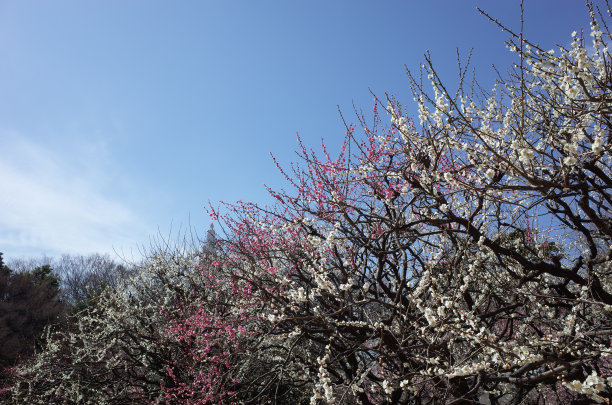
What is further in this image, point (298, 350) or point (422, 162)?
point (298, 350)

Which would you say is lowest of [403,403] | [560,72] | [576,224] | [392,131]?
[403,403]

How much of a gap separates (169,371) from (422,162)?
5.01 meters

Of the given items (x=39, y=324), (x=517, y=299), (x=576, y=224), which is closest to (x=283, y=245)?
(x=517, y=299)

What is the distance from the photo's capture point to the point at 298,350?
19.2 feet

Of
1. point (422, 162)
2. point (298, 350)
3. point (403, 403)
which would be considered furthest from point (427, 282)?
point (298, 350)

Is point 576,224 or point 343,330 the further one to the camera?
point 343,330

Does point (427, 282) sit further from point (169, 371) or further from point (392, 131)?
point (169, 371)

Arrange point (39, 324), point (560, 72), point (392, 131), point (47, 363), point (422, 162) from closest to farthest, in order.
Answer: point (560, 72), point (422, 162), point (392, 131), point (47, 363), point (39, 324)

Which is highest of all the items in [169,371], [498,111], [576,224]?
[498,111]

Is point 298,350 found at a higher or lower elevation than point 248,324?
lower

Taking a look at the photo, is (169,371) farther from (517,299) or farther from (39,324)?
(39,324)

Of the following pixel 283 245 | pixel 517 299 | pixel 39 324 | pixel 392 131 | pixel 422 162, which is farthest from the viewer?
pixel 39 324

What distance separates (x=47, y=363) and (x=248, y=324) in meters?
4.26

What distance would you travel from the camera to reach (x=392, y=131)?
4.51 meters
